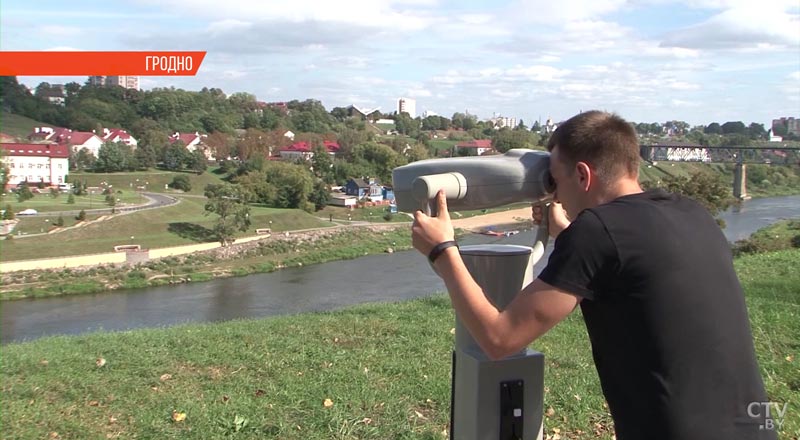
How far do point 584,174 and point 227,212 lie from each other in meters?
32.8

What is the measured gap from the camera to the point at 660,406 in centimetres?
140

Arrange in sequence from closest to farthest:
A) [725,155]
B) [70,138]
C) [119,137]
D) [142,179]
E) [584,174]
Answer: [584,174] < [725,155] < [142,179] < [70,138] < [119,137]

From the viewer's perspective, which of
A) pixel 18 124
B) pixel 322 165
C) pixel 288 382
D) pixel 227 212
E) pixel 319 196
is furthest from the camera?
pixel 18 124

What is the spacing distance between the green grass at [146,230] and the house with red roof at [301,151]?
54.1 feet

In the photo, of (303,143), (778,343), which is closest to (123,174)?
(303,143)

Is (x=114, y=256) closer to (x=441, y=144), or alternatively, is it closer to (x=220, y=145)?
(x=220, y=145)

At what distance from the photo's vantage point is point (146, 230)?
3150 cm

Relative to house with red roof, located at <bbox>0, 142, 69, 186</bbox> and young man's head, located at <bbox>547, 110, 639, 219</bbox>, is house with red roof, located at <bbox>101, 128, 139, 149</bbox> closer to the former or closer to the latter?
house with red roof, located at <bbox>0, 142, 69, 186</bbox>

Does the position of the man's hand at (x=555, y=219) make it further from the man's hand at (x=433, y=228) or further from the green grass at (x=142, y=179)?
the green grass at (x=142, y=179)

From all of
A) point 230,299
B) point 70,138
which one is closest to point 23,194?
point 70,138

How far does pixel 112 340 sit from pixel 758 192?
2074 inches

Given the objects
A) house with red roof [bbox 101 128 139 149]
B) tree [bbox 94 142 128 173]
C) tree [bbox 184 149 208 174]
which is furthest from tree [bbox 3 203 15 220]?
house with red roof [bbox 101 128 139 149]

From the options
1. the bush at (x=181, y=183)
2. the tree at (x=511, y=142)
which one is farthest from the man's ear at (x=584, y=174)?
the bush at (x=181, y=183)

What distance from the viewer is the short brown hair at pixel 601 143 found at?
4.78ft
